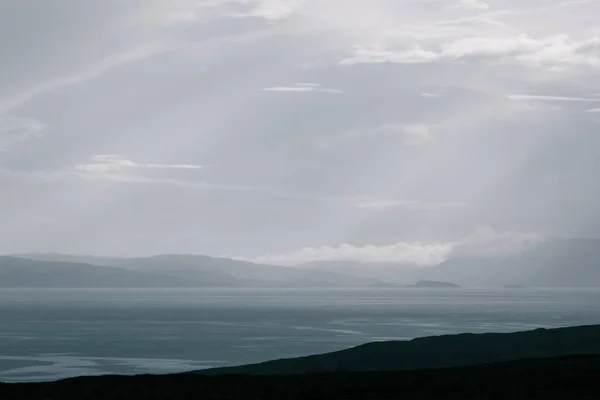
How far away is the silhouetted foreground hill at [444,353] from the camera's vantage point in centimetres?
5453

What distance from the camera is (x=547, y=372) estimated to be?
112 ft

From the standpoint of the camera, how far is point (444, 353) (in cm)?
5872

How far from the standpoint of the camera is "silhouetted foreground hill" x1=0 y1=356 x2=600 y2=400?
29.1m

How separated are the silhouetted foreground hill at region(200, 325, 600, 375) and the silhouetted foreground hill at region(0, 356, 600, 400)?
18304 mm

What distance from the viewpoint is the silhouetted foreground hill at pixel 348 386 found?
95.5ft

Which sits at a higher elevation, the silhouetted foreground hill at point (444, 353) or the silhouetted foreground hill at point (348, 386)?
the silhouetted foreground hill at point (444, 353)

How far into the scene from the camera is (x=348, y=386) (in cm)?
3138

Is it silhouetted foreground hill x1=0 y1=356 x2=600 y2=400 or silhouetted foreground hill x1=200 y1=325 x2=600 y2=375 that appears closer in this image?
silhouetted foreground hill x1=0 y1=356 x2=600 y2=400

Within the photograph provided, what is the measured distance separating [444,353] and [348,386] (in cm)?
2870

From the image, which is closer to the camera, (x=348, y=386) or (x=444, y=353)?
(x=348, y=386)

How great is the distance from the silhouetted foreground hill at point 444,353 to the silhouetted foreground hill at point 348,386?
18.3m

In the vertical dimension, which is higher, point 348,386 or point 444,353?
point 444,353

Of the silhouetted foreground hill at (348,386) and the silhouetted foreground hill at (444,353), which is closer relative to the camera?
the silhouetted foreground hill at (348,386)

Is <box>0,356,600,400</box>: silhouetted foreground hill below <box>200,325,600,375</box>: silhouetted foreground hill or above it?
below
